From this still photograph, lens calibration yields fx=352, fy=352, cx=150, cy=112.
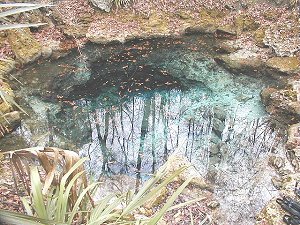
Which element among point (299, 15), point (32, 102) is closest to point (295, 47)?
point (299, 15)

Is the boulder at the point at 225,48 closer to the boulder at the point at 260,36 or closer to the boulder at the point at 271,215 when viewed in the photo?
the boulder at the point at 260,36

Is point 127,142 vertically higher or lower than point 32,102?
lower

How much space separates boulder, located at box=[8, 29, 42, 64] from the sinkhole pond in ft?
0.79

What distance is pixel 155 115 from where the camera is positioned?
6434mm

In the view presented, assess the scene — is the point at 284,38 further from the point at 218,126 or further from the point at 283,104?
the point at 218,126

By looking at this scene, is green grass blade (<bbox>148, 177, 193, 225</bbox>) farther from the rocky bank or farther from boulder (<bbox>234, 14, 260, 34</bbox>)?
boulder (<bbox>234, 14, 260, 34</bbox>)

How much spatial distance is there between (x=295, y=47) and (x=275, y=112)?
2154 millimetres

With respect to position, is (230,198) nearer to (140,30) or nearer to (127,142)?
(127,142)

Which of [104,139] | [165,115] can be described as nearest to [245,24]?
[165,115]

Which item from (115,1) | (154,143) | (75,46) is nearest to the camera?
(154,143)

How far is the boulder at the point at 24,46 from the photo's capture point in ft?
24.9

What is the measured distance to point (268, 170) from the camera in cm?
515

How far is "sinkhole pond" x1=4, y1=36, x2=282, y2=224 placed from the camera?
522cm

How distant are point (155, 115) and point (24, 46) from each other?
11.5 feet
